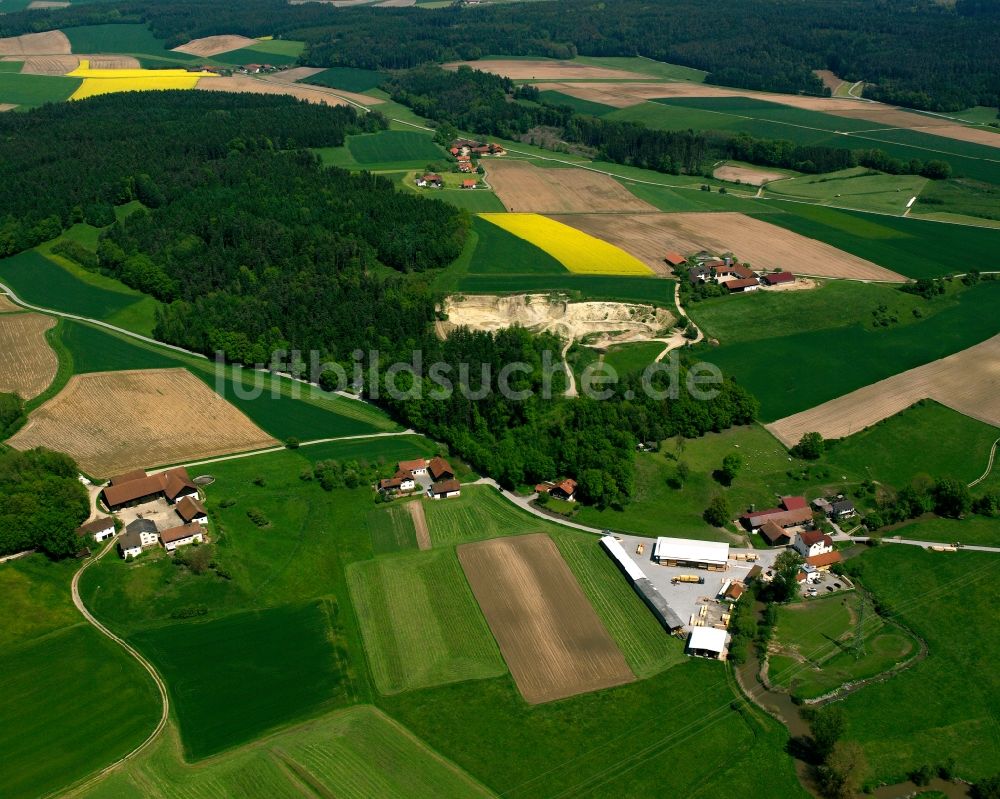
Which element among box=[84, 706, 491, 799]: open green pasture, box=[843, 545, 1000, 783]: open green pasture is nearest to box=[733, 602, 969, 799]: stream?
box=[843, 545, 1000, 783]: open green pasture

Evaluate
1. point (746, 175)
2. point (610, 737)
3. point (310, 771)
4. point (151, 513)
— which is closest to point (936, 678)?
point (610, 737)

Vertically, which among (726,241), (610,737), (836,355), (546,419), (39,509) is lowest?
(610,737)

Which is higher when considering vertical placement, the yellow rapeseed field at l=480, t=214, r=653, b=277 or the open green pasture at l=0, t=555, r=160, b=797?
the yellow rapeseed field at l=480, t=214, r=653, b=277

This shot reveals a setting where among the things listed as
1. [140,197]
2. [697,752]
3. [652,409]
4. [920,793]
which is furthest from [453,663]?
[140,197]

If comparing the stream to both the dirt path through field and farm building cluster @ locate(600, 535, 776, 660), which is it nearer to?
farm building cluster @ locate(600, 535, 776, 660)

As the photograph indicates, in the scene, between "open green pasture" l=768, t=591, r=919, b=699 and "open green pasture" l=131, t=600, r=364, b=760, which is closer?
"open green pasture" l=131, t=600, r=364, b=760

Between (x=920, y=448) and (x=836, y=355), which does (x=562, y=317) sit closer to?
(x=836, y=355)

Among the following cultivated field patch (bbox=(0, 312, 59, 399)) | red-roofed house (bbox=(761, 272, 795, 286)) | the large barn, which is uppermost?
red-roofed house (bbox=(761, 272, 795, 286))
